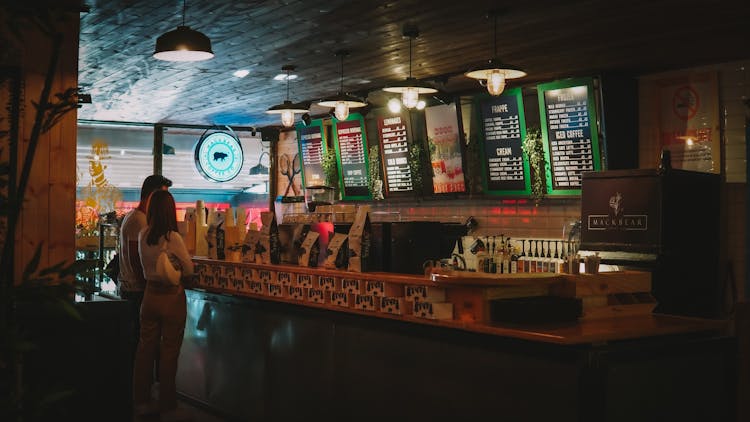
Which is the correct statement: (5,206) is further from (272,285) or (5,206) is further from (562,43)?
(562,43)

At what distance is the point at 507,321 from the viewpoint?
3736 millimetres

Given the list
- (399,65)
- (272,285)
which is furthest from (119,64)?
(272,285)

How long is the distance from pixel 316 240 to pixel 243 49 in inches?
86.8

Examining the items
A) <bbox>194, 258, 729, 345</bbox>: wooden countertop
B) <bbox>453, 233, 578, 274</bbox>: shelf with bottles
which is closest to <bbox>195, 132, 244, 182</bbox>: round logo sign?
<bbox>453, 233, 578, 274</bbox>: shelf with bottles

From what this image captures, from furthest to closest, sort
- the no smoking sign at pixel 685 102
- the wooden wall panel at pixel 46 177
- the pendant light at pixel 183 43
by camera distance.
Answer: the no smoking sign at pixel 685 102 → the pendant light at pixel 183 43 → the wooden wall panel at pixel 46 177

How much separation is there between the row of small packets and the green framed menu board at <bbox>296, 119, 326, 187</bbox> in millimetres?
4539

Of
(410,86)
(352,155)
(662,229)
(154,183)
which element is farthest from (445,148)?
(154,183)

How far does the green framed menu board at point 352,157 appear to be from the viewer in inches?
380

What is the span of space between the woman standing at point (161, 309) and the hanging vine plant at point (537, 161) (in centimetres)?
362

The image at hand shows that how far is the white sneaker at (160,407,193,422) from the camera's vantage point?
5529mm

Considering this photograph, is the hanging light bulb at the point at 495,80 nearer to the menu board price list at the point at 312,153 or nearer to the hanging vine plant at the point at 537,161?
the hanging vine plant at the point at 537,161

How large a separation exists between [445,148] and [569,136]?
5.24 feet

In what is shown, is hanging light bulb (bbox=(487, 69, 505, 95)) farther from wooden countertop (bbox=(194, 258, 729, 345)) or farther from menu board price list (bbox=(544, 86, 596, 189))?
wooden countertop (bbox=(194, 258, 729, 345))

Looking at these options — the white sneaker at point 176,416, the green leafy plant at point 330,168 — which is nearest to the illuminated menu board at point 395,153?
the green leafy plant at point 330,168
